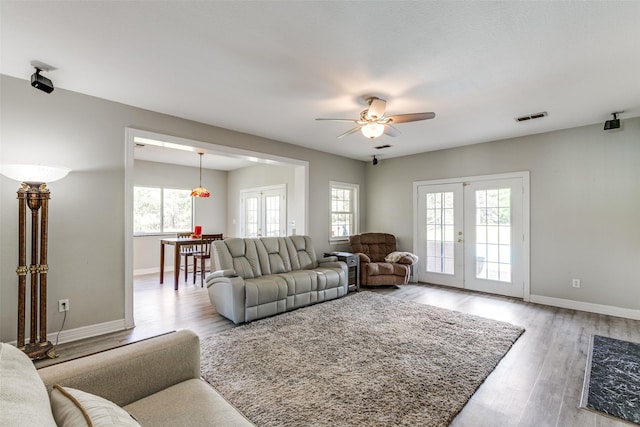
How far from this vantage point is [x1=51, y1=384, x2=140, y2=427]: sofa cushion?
2.70ft

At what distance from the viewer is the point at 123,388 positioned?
4.24 ft

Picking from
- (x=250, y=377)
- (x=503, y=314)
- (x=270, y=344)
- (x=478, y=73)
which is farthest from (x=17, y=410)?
(x=503, y=314)

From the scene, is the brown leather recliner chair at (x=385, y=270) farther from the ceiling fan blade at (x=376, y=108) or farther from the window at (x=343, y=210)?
the ceiling fan blade at (x=376, y=108)

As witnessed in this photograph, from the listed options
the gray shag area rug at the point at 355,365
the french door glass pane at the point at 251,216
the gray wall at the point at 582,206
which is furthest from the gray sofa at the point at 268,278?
the gray wall at the point at 582,206

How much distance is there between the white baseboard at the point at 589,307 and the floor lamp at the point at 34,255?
6.24 meters

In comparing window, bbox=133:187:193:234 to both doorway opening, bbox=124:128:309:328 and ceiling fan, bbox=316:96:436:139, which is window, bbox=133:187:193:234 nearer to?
doorway opening, bbox=124:128:309:328

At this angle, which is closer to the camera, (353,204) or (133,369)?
(133,369)

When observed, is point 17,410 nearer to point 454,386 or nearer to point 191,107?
point 454,386

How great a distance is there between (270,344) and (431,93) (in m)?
3.14

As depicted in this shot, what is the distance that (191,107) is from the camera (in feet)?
11.7

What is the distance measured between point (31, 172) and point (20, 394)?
100 inches

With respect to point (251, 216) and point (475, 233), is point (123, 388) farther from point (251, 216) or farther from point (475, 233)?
point (251, 216)

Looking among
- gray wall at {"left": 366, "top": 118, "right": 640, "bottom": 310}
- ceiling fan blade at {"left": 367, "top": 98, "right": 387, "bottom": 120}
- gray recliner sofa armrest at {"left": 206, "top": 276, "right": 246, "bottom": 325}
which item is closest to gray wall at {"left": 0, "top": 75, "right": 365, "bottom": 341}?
gray recliner sofa armrest at {"left": 206, "top": 276, "right": 246, "bottom": 325}

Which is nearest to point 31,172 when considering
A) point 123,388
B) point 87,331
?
point 87,331
